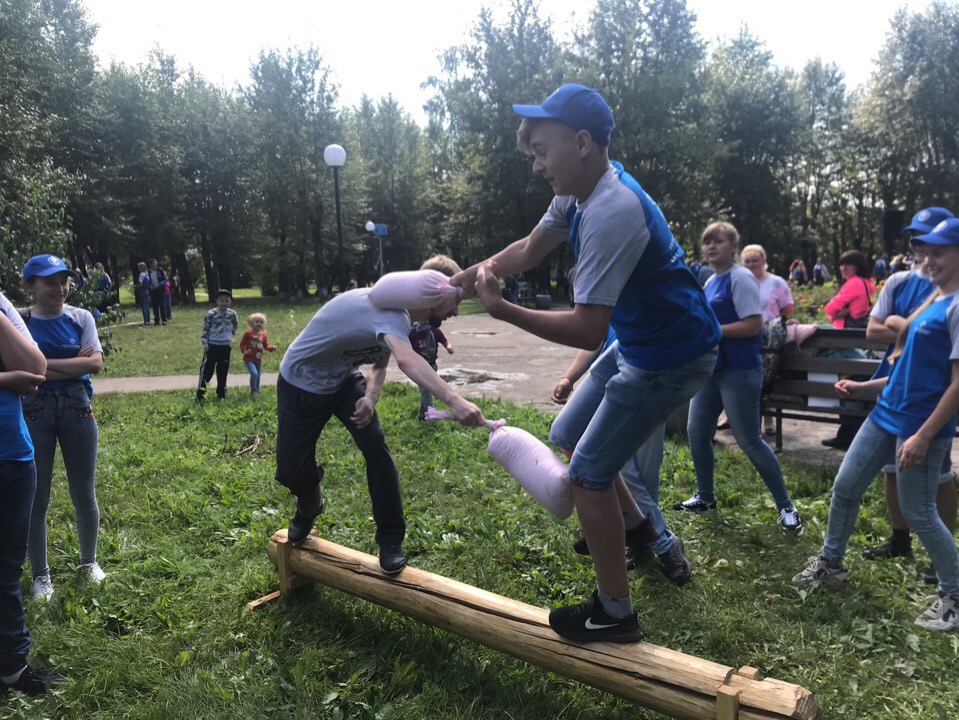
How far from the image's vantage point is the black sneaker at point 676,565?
379 cm

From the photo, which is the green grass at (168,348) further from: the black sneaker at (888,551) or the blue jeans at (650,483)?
the black sneaker at (888,551)

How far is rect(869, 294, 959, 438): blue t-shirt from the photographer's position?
3.23 m

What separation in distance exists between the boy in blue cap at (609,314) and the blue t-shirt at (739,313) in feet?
6.59

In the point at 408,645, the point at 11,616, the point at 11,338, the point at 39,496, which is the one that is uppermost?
the point at 11,338

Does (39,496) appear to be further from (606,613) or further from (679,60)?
(679,60)

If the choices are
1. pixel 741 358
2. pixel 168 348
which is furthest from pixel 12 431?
pixel 168 348

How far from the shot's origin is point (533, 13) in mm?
33875

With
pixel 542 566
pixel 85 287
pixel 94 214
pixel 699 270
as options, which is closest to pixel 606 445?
pixel 542 566

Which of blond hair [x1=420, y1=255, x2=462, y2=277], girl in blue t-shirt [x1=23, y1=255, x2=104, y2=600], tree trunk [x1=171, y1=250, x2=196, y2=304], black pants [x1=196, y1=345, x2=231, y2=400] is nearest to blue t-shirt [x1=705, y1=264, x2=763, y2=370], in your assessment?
blond hair [x1=420, y1=255, x2=462, y2=277]

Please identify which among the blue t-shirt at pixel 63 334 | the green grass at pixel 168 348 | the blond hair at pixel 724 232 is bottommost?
the green grass at pixel 168 348

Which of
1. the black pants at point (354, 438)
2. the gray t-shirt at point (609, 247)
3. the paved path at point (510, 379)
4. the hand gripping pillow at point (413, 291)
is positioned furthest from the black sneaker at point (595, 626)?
the paved path at point (510, 379)

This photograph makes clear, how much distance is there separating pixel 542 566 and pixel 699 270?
10.2 ft

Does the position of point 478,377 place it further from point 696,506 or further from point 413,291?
point 413,291

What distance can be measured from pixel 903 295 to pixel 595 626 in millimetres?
3319
